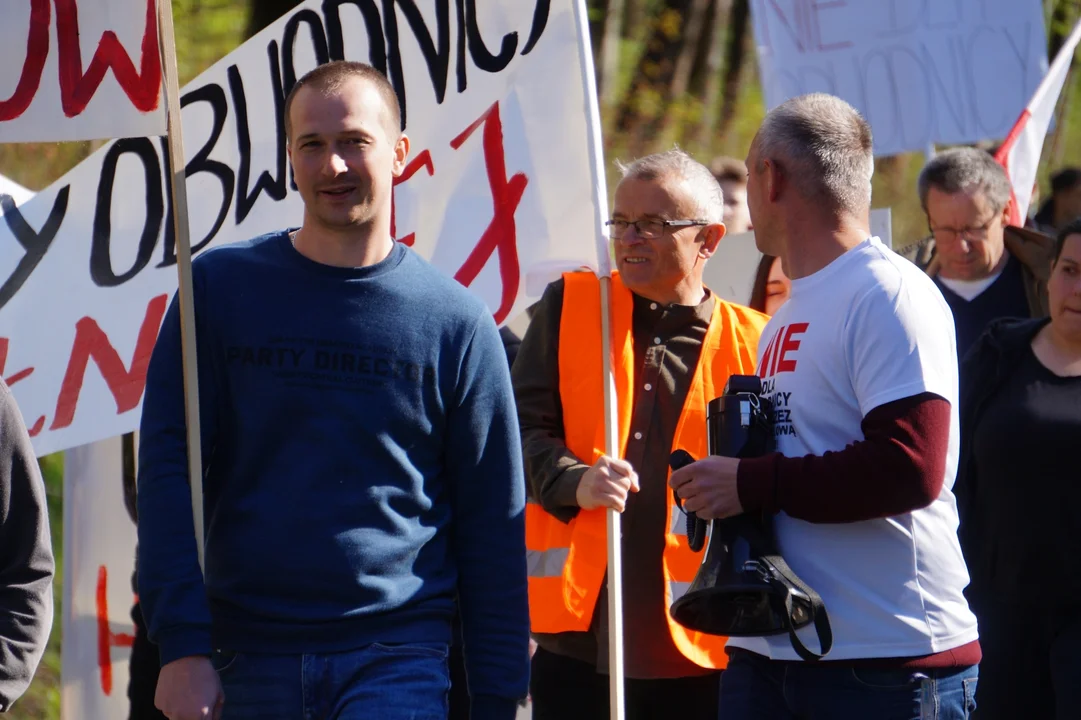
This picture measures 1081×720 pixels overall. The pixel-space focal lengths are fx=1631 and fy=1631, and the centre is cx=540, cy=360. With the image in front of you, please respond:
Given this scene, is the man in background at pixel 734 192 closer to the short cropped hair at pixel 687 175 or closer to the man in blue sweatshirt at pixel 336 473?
the short cropped hair at pixel 687 175

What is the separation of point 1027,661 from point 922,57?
336 cm

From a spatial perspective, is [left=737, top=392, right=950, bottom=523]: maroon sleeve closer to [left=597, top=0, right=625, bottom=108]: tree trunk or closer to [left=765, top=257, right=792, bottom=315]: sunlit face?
[left=765, top=257, right=792, bottom=315]: sunlit face

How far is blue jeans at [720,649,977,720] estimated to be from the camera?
3.05 m

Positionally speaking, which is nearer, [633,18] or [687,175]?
[687,175]

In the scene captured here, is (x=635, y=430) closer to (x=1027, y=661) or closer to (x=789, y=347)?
(x=789, y=347)

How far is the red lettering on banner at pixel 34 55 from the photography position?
11.5 feet

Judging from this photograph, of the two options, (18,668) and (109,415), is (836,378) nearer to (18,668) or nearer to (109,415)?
(18,668)

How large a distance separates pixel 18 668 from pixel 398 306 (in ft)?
3.21

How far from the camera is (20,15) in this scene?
3.52 meters

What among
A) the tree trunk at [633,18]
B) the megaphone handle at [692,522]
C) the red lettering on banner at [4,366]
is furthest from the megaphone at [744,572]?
the tree trunk at [633,18]

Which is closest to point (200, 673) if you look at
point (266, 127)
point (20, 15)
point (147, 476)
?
point (147, 476)

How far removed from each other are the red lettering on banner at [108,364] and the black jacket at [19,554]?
5.30ft

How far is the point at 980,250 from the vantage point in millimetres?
5586

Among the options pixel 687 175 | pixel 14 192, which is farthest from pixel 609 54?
pixel 687 175
